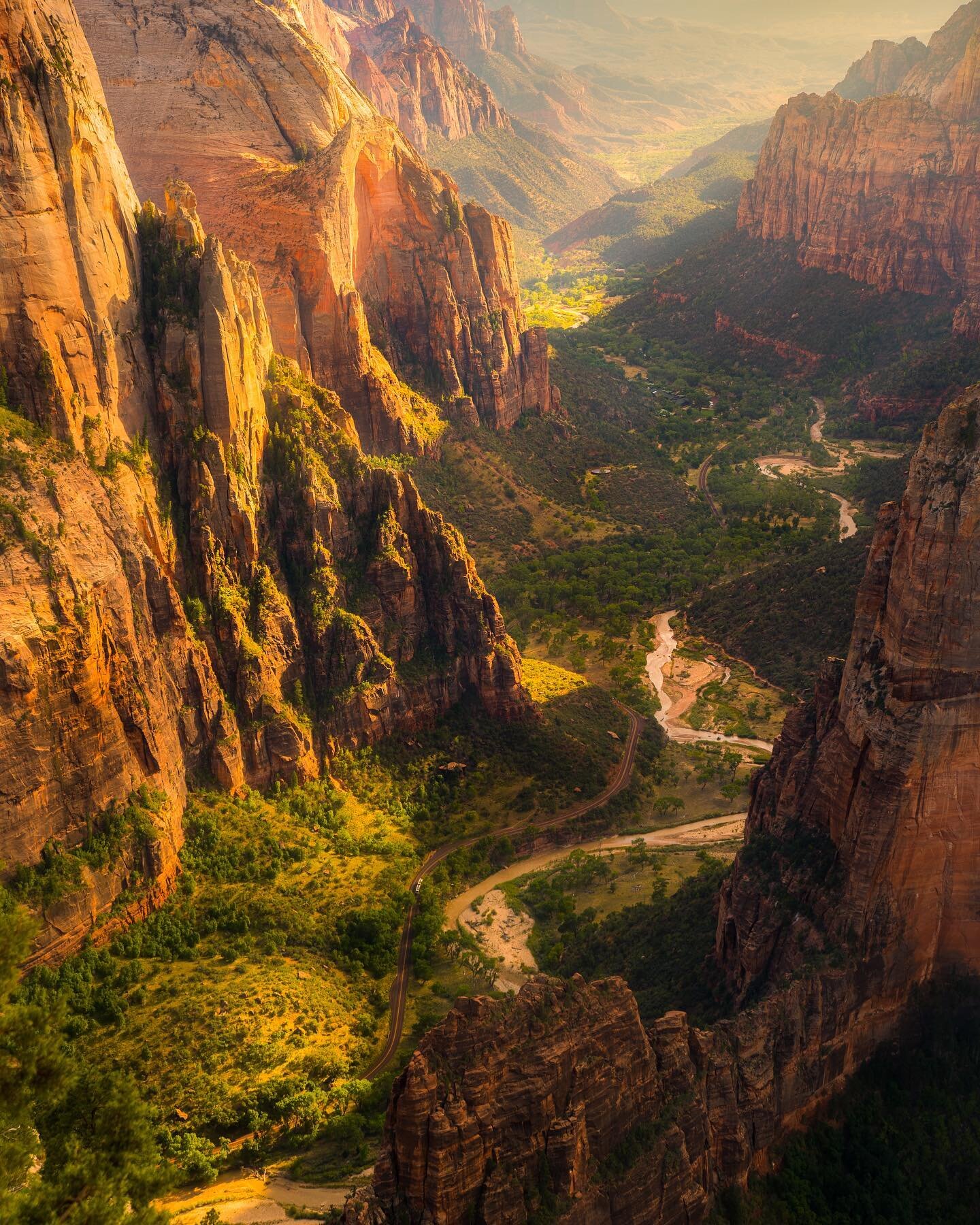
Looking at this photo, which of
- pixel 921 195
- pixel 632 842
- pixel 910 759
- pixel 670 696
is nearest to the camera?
pixel 910 759

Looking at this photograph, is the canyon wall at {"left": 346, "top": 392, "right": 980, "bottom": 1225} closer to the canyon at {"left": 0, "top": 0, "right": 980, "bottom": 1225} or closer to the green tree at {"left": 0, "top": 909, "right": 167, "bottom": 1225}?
the canyon at {"left": 0, "top": 0, "right": 980, "bottom": 1225}

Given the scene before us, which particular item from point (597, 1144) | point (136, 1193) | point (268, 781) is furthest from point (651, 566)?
point (136, 1193)

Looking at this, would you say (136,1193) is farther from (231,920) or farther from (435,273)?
(435,273)

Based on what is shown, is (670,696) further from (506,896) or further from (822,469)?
(822,469)

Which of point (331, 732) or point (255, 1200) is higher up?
point (331, 732)

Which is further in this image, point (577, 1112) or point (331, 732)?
point (331, 732)

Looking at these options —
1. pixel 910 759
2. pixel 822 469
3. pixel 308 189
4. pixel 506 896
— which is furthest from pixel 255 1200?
pixel 822 469

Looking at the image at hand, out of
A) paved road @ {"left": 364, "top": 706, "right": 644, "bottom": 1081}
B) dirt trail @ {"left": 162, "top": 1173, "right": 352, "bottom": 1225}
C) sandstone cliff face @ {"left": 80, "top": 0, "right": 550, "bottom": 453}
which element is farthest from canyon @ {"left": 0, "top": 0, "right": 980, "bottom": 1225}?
dirt trail @ {"left": 162, "top": 1173, "right": 352, "bottom": 1225}
